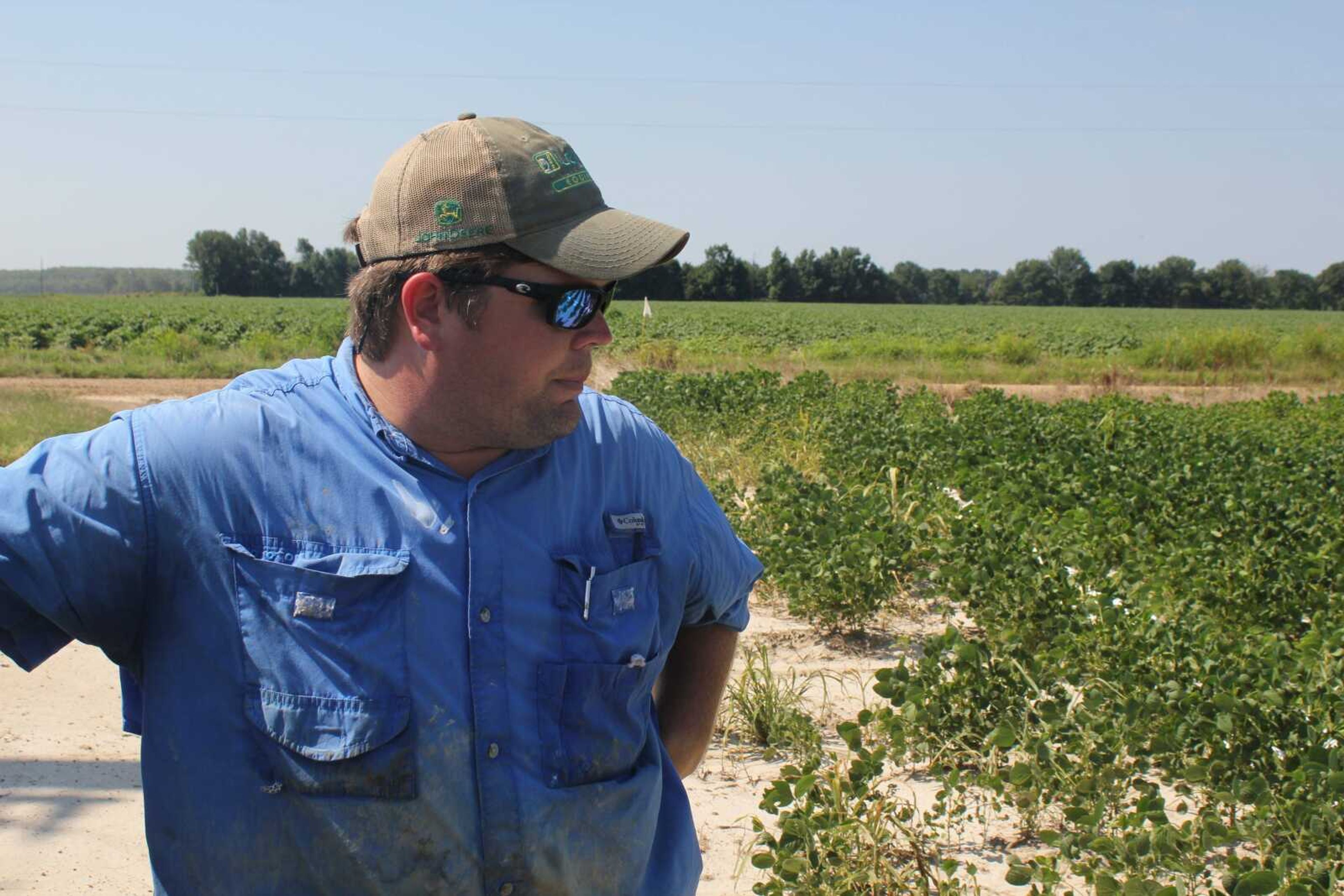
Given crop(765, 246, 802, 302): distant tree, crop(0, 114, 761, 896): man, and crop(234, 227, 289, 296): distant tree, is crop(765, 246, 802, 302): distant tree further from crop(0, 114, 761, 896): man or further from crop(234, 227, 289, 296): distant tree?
crop(0, 114, 761, 896): man

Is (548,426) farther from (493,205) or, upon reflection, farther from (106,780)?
(106,780)

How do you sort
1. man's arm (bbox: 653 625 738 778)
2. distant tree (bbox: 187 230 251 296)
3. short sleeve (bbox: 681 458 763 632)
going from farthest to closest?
1. distant tree (bbox: 187 230 251 296)
2. man's arm (bbox: 653 625 738 778)
3. short sleeve (bbox: 681 458 763 632)

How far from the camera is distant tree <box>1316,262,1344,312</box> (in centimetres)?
9238

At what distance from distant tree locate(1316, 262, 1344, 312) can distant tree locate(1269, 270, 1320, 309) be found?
0.36 meters

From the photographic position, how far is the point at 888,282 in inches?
3632

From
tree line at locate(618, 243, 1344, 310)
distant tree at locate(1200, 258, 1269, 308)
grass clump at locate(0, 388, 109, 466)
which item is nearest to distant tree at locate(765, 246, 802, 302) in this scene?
tree line at locate(618, 243, 1344, 310)

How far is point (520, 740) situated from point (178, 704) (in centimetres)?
44

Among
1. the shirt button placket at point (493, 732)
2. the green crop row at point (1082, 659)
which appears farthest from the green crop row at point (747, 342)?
the shirt button placket at point (493, 732)

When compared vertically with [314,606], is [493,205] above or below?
above

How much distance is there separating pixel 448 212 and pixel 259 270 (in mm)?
90917

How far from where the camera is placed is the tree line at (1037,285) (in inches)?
3287

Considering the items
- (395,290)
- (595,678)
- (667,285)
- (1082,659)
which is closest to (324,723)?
(595,678)

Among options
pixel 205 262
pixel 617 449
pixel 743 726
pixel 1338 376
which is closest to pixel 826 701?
pixel 743 726

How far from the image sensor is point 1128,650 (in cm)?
387
